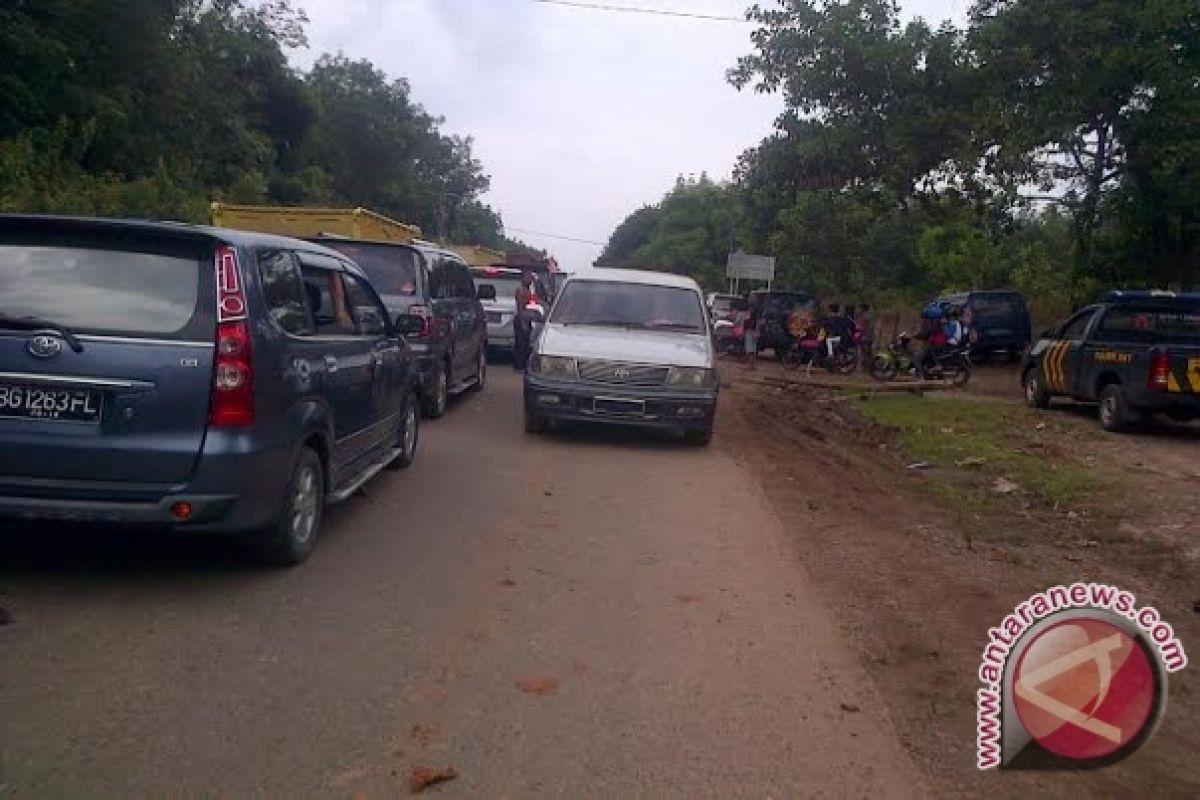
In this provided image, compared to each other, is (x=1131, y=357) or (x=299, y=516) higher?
(x=1131, y=357)

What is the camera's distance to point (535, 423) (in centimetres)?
1085

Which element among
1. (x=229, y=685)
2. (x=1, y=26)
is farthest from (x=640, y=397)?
(x=1, y=26)

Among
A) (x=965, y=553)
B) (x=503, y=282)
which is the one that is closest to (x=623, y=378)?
(x=965, y=553)

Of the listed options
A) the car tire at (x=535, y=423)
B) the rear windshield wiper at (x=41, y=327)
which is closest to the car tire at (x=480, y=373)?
the car tire at (x=535, y=423)

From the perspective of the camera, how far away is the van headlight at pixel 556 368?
10.3m

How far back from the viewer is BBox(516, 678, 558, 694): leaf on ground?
A: 4.29m

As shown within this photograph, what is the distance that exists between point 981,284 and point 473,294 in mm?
22539

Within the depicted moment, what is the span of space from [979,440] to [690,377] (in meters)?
3.96

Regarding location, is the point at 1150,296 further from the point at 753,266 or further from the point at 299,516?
the point at 753,266

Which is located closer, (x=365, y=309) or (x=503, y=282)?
(x=365, y=309)

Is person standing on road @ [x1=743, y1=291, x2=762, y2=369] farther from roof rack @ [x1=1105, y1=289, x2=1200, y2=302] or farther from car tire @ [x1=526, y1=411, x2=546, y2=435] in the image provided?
car tire @ [x1=526, y1=411, x2=546, y2=435]

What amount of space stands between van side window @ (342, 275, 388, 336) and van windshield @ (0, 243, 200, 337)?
2020 mm

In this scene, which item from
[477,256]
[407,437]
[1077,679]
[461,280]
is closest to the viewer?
[1077,679]

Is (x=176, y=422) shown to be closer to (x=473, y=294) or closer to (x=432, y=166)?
(x=473, y=294)
